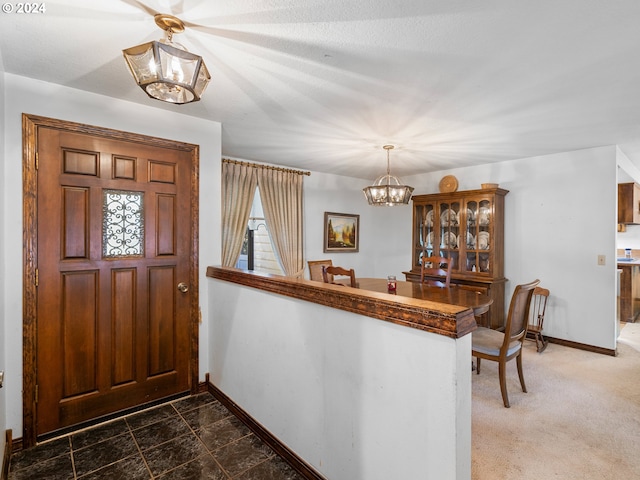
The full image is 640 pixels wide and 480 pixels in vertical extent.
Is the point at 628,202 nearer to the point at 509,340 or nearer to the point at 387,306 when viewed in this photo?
the point at 509,340

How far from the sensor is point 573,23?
1544mm

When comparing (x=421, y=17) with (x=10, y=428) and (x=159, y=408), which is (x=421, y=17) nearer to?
Answer: (x=159, y=408)

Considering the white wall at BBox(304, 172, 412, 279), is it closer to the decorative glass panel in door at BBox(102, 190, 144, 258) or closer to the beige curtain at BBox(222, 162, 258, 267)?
the beige curtain at BBox(222, 162, 258, 267)

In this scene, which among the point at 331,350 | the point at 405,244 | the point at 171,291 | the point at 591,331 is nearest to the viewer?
the point at 331,350

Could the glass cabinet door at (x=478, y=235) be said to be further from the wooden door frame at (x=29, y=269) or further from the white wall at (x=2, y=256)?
the white wall at (x=2, y=256)

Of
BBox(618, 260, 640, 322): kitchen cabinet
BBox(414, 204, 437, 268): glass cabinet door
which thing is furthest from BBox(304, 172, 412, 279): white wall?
BBox(618, 260, 640, 322): kitchen cabinet

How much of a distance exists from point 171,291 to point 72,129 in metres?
1.35

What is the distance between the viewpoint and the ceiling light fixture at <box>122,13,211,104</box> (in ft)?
4.48

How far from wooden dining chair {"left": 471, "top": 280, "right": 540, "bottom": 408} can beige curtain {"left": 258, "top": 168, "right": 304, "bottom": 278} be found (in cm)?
256

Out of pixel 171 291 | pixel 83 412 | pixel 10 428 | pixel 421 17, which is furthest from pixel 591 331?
pixel 10 428

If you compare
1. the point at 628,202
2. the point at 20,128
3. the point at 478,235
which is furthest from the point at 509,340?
the point at 628,202

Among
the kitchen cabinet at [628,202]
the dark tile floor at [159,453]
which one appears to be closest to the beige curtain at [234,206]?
the dark tile floor at [159,453]

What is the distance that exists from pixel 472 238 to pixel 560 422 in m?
2.53

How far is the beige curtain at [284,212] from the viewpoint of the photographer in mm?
4469
